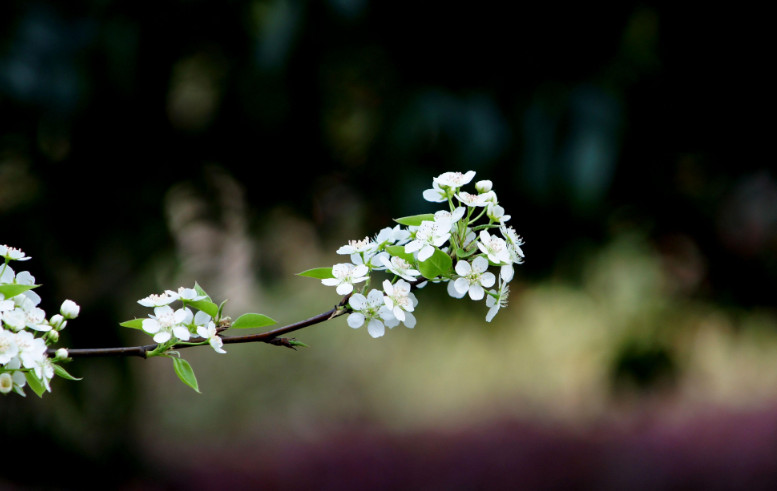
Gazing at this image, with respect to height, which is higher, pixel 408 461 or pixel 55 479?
pixel 408 461

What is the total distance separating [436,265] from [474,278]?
47 mm

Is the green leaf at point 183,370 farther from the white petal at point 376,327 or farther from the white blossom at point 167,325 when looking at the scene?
the white petal at point 376,327

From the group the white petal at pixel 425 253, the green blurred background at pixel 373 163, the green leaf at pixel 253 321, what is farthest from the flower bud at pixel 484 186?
the green blurred background at pixel 373 163

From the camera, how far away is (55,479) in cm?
328

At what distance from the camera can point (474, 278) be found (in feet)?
2.15

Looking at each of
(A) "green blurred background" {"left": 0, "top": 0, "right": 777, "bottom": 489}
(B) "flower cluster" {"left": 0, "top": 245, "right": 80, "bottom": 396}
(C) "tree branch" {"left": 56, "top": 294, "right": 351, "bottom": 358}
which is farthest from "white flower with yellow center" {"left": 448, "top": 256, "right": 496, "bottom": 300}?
(A) "green blurred background" {"left": 0, "top": 0, "right": 777, "bottom": 489}

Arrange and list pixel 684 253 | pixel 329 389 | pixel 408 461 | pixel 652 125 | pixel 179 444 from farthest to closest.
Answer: pixel 329 389, pixel 179 444, pixel 408 461, pixel 684 253, pixel 652 125

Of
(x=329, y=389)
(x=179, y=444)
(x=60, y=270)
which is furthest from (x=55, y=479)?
(x=329, y=389)

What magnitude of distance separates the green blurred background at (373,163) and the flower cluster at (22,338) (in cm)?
172

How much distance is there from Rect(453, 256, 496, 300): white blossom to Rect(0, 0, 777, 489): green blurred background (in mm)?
1604

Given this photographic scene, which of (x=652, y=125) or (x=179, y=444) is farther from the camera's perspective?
(x=179, y=444)

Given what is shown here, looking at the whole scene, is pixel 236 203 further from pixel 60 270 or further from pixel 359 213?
pixel 60 270

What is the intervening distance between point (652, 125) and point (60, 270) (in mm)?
2258

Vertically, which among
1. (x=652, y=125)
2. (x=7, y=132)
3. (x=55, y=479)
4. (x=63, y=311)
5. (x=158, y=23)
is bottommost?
(x=63, y=311)
